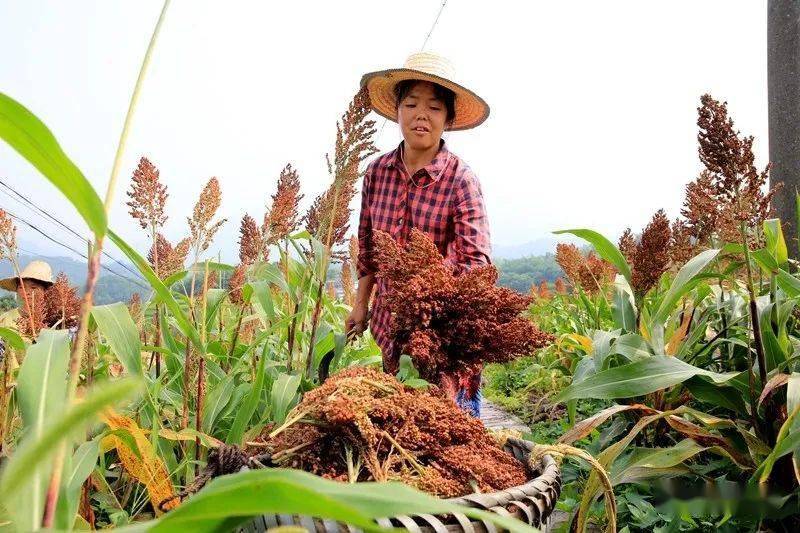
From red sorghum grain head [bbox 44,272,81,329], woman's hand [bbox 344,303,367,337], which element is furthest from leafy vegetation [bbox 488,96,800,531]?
red sorghum grain head [bbox 44,272,81,329]

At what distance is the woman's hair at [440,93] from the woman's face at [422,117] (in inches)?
→ 1.0

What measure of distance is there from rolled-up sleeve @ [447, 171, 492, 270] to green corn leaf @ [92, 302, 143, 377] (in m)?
1.15

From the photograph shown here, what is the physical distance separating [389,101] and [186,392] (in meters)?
1.77

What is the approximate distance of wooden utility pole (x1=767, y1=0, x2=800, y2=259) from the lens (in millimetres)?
4047

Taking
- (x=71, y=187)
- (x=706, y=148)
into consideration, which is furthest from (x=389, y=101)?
(x=71, y=187)

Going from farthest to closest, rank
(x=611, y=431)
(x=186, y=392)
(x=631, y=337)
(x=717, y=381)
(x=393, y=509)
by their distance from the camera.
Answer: (x=611, y=431), (x=631, y=337), (x=717, y=381), (x=186, y=392), (x=393, y=509)

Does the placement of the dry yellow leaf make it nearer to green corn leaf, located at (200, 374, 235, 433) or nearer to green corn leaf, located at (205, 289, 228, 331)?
green corn leaf, located at (200, 374, 235, 433)

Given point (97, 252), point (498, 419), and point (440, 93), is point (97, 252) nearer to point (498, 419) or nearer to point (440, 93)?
point (440, 93)

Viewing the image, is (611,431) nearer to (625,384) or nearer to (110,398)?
(625,384)

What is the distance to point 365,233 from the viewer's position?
306 centimetres

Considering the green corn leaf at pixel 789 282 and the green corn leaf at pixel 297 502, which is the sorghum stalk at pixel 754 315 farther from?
the green corn leaf at pixel 297 502

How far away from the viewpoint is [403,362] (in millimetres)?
1637

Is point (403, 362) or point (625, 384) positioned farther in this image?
point (625, 384)

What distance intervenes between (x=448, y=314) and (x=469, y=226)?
1.08 meters
